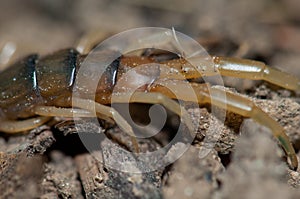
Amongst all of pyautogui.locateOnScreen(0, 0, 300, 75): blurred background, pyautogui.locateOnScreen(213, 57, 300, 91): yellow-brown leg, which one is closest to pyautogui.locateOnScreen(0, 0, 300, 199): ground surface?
pyautogui.locateOnScreen(0, 0, 300, 75): blurred background

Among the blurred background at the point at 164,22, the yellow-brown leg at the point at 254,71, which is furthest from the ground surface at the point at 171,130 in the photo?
the yellow-brown leg at the point at 254,71

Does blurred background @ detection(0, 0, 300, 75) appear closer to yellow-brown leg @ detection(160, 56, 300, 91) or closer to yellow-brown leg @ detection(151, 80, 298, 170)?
yellow-brown leg @ detection(160, 56, 300, 91)

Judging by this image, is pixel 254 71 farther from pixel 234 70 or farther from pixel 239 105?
pixel 239 105

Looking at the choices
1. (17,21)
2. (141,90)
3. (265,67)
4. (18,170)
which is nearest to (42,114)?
(18,170)

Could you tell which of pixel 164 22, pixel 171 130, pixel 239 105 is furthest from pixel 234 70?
pixel 164 22

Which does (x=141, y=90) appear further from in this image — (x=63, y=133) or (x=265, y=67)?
(x=265, y=67)

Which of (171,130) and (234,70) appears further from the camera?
(171,130)
